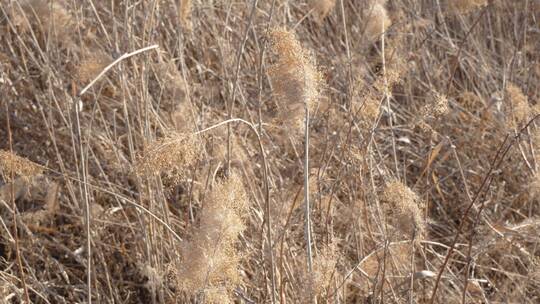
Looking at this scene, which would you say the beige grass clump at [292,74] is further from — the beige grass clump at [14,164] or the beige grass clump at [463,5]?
the beige grass clump at [463,5]

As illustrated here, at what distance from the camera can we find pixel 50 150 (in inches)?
83.5

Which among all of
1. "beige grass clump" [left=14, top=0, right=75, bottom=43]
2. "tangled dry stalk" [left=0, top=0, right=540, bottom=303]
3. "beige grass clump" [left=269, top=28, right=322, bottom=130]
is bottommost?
"tangled dry stalk" [left=0, top=0, right=540, bottom=303]

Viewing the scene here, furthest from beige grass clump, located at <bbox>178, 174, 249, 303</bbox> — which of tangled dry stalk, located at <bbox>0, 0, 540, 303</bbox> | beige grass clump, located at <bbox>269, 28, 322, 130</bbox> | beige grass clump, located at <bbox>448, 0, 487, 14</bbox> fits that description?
beige grass clump, located at <bbox>448, 0, 487, 14</bbox>

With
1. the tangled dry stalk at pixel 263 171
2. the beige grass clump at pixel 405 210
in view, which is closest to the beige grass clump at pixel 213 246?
the tangled dry stalk at pixel 263 171

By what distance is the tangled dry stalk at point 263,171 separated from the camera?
111 centimetres

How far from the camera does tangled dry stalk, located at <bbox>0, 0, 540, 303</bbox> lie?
1.11m

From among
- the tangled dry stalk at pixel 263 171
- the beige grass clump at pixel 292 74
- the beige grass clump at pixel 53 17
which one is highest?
the beige grass clump at pixel 292 74

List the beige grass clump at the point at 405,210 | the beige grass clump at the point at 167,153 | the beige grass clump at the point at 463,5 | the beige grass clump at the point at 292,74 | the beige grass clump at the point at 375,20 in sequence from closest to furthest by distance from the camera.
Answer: the beige grass clump at the point at 167,153 < the beige grass clump at the point at 292,74 < the beige grass clump at the point at 405,210 < the beige grass clump at the point at 463,5 < the beige grass clump at the point at 375,20

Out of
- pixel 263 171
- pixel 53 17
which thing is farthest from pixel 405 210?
pixel 53 17

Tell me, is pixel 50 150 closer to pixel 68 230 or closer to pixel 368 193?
pixel 68 230

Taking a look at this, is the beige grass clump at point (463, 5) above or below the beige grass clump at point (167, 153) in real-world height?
above

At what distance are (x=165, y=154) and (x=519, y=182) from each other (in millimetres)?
1428

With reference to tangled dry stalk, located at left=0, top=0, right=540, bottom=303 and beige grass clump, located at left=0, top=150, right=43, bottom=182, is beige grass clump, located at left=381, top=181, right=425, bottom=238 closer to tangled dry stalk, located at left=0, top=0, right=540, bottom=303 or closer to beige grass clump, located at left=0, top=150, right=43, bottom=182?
tangled dry stalk, located at left=0, top=0, right=540, bottom=303

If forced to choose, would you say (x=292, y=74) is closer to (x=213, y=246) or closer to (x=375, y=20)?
(x=213, y=246)
